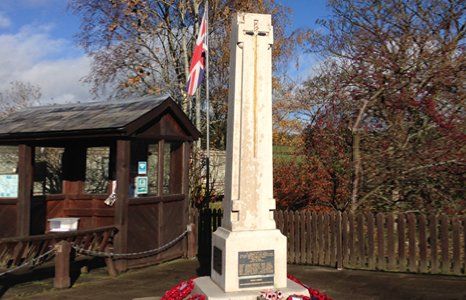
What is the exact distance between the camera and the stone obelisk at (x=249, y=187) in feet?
19.2

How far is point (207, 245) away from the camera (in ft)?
38.0

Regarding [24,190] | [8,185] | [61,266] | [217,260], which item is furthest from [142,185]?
[217,260]

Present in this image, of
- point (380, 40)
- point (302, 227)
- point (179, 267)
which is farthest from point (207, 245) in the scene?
point (380, 40)

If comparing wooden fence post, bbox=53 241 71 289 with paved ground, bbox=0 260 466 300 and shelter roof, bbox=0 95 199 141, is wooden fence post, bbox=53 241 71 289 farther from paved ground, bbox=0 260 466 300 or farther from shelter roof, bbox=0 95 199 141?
shelter roof, bbox=0 95 199 141

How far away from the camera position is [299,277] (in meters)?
8.95

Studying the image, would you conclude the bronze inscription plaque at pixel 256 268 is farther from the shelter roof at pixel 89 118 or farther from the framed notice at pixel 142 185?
the framed notice at pixel 142 185

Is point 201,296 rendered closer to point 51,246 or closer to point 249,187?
point 249,187

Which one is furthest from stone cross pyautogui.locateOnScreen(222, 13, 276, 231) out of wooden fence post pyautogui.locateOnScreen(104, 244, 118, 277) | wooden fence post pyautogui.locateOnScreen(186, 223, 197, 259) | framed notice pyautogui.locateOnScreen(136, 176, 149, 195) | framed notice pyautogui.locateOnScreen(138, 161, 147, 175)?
wooden fence post pyautogui.locateOnScreen(186, 223, 197, 259)

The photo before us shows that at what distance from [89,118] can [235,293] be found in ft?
19.1

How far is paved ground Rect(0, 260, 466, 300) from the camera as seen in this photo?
762cm

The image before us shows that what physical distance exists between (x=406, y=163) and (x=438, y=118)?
128cm

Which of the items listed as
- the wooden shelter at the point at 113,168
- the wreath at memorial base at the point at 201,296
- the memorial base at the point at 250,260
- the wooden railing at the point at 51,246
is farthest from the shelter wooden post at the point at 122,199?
the memorial base at the point at 250,260

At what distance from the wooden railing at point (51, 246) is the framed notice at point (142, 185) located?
1351mm

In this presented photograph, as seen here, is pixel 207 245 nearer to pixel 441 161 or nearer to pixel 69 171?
pixel 69 171
